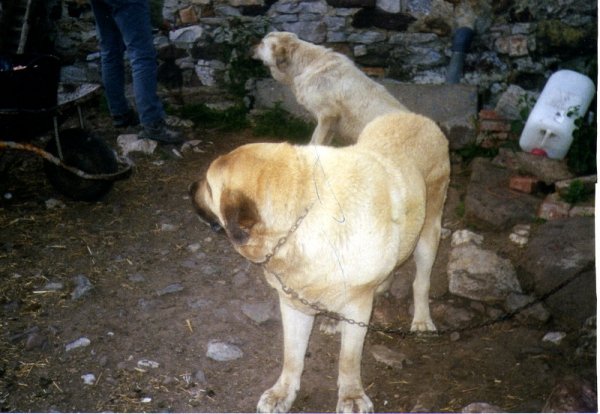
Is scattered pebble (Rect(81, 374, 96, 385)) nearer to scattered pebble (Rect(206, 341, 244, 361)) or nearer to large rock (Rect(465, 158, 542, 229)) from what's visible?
scattered pebble (Rect(206, 341, 244, 361))

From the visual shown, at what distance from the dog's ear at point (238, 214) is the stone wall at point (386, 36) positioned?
16.9 ft

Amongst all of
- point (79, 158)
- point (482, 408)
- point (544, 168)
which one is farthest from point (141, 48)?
point (482, 408)

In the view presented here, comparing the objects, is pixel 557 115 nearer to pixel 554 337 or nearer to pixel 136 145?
pixel 554 337

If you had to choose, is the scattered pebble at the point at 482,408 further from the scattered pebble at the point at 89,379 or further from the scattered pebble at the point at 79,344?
the scattered pebble at the point at 79,344

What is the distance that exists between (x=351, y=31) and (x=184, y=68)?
90.3 inches

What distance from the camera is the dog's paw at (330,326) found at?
12.0 ft

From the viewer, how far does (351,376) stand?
2957mm

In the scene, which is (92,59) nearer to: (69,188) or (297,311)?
(69,188)

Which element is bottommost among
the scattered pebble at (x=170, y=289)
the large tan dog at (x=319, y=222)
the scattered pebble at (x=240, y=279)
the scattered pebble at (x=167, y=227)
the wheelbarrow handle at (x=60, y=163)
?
the scattered pebble at (x=167, y=227)

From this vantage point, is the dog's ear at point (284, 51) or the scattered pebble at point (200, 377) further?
the dog's ear at point (284, 51)

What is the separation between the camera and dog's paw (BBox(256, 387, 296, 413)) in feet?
9.73

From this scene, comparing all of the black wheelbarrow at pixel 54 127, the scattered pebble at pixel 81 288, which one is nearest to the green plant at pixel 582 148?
the black wheelbarrow at pixel 54 127

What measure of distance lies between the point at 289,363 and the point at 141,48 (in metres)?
3.75

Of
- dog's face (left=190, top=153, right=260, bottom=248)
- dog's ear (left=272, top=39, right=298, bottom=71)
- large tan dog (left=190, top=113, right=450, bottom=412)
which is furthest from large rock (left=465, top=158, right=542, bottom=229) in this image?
dog's face (left=190, top=153, right=260, bottom=248)
